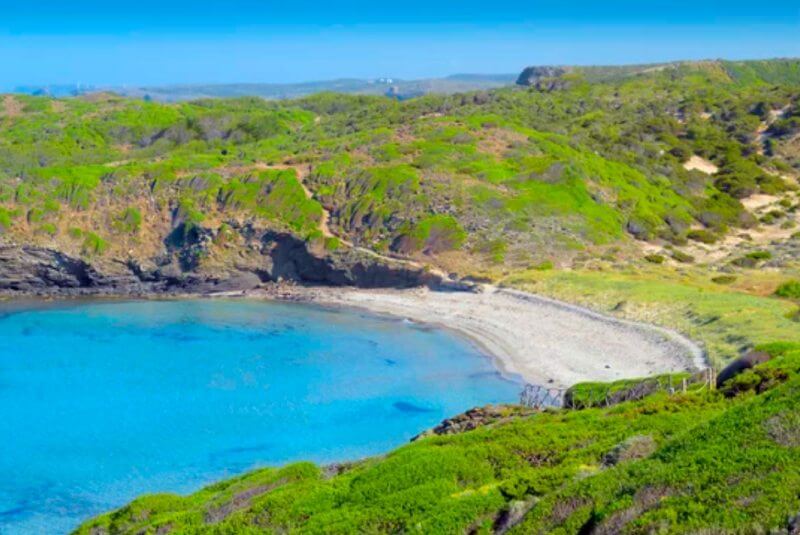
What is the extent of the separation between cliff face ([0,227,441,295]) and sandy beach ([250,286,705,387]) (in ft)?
9.35

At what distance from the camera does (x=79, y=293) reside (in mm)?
53750

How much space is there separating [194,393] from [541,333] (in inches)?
675

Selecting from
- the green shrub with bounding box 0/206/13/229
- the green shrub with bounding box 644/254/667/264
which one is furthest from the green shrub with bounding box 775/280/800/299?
the green shrub with bounding box 0/206/13/229

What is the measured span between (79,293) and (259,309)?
1356 centimetres

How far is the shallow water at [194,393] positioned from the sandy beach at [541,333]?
5.03ft

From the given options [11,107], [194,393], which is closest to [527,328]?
[194,393]

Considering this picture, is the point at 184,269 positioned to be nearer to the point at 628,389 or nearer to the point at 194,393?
the point at 194,393

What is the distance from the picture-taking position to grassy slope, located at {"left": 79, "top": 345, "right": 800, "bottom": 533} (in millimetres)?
9320

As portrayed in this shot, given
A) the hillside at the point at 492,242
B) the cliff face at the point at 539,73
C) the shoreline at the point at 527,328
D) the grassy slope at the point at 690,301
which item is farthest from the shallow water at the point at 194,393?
the cliff face at the point at 539,73

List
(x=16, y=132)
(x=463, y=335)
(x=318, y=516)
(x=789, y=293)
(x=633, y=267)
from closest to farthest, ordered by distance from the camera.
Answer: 1. (x=318, y=516)
2. (x=789, y=293)
3. (x=463, y=335)
4. (x=633, y=267)
5. (x=16, y=132)

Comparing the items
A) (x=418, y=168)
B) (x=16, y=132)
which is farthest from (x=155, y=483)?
(x=16, y=132)

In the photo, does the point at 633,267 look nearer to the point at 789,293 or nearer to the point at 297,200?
the point at 789,293

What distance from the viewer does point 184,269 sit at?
54344 mm

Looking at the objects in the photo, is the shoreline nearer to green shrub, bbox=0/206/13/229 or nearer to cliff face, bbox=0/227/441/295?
cliff face, bbox=0/227/441/295
